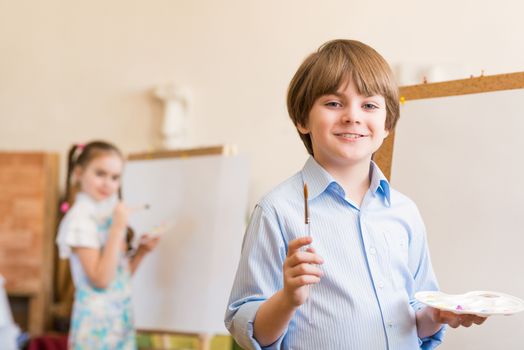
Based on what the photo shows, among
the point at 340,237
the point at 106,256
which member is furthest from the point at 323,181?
the point at 106,256

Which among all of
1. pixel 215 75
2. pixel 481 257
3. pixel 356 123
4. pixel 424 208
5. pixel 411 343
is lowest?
pixel 411 343

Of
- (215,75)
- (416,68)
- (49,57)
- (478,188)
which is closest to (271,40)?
(215,75)

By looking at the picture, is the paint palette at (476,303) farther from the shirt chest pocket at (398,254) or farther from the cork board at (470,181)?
the cork board at (470,181)

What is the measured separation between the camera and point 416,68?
9.53 feet

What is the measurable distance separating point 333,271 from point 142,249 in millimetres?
1748

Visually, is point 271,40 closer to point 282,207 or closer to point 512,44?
point 512,44

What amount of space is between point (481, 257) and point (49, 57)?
2781 mm

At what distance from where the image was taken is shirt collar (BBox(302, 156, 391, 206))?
1232 millimetres

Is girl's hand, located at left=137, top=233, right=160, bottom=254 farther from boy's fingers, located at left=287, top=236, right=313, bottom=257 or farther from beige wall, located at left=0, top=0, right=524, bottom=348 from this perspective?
boy's fingers, located at left=287, top=236, right=313, bottom=257

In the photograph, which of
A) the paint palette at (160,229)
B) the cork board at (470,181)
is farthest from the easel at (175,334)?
the cork board at (470,181)

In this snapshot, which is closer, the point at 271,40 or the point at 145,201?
the point at 145,201

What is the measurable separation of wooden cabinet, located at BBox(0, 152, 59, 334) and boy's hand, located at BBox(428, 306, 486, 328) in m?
2.60

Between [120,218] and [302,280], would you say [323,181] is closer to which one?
[302,280]

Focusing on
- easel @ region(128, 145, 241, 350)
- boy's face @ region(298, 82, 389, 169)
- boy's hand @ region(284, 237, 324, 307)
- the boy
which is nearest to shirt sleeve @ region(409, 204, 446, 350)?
the boy
